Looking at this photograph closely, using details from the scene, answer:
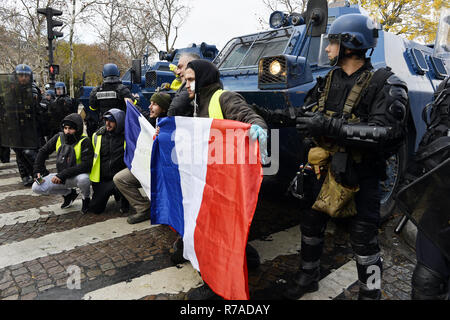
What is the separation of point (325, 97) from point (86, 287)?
2.54 m

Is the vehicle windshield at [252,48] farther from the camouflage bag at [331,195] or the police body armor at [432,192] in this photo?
the police body armor at [432,192]

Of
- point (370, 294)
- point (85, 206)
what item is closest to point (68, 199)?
point (85, 206)

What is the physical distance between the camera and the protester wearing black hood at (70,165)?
189 inches

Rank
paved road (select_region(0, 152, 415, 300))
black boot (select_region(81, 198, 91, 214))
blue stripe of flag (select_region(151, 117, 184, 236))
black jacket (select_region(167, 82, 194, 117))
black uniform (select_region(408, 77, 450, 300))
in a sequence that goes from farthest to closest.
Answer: black boot (select_region(81, 198, 91, 214))
black jacket (select_region(167, 82, 194, 117))
blue stripe of flag (select_region(151, 117, 184, 236))
paved road (select_region(0, 152, 415, 300))
black uniform (select_region(408, 77, 450, 300))

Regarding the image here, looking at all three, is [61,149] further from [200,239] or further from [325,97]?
[325,97]

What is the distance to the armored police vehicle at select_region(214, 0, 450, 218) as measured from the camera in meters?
3.56

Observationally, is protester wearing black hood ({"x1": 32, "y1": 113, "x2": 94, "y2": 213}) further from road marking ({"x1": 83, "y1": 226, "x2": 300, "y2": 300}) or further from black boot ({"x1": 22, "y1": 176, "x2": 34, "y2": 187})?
road marking ({"x1": 83, "y1": 226, "x2": 300, "y2": 300})

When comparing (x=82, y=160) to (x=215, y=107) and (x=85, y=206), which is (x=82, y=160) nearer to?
(x=85, y=206)

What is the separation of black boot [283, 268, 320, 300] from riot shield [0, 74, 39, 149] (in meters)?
5.62

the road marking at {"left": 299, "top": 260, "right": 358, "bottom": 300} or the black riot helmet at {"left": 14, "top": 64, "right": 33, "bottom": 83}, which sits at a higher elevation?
the black riot helmet at {"left": 14, "top": 64, "right": 33, "bottom": 83}

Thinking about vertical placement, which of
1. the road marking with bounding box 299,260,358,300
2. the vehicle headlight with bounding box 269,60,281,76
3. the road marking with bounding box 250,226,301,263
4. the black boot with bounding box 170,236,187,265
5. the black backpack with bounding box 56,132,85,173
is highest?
the vehicle headlight with bounding box 269,60,281,76

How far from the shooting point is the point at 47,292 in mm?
2838

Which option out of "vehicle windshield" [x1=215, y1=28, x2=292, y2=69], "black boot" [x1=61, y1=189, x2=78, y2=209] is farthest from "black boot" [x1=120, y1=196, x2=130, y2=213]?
"vehicle windshield" [x1=215, y1=28, x2=292, y2=69]

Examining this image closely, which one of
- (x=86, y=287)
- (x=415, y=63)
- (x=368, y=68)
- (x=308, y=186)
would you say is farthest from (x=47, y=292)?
(x=415, y=63)
